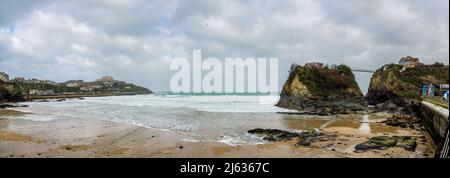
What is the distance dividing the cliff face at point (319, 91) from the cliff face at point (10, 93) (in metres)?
52.5

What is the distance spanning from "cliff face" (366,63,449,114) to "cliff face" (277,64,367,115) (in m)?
3.35

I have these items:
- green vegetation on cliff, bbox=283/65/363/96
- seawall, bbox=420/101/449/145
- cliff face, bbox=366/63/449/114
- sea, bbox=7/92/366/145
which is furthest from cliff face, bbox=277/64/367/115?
seawall, bbox=420/101/449/145

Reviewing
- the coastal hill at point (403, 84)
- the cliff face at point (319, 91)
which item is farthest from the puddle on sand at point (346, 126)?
the cliff face at point (319, 91)

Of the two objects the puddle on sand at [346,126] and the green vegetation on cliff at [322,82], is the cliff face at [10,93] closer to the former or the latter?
the green vegetation on cliff at [322,82]

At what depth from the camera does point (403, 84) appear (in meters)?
41.7

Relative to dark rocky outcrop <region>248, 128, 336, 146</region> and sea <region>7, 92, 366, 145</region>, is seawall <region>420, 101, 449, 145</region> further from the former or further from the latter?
sea <region>7, 92, 366, 145</region>

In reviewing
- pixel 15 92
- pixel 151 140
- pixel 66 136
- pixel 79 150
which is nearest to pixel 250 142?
pixel 151 140

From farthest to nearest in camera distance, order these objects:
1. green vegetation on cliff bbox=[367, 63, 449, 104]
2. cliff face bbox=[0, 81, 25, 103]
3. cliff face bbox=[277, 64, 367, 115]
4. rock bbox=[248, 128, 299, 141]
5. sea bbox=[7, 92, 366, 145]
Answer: cliff face bbox=[0, 81, 25, 103]
cliff face bbox=[277, 64, 367, 115]
green vegetation on cliff bbox=[367, 63, 449, 104]
sea bbox=[7, 92, 366, 145]
rock bbox=[248, 128, 299, 141]

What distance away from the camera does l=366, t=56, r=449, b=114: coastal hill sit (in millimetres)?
38156

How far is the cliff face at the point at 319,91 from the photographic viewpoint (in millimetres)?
44500

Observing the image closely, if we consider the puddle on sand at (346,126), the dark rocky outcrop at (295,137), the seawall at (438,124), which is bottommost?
the puddle on sand at (346,126)
